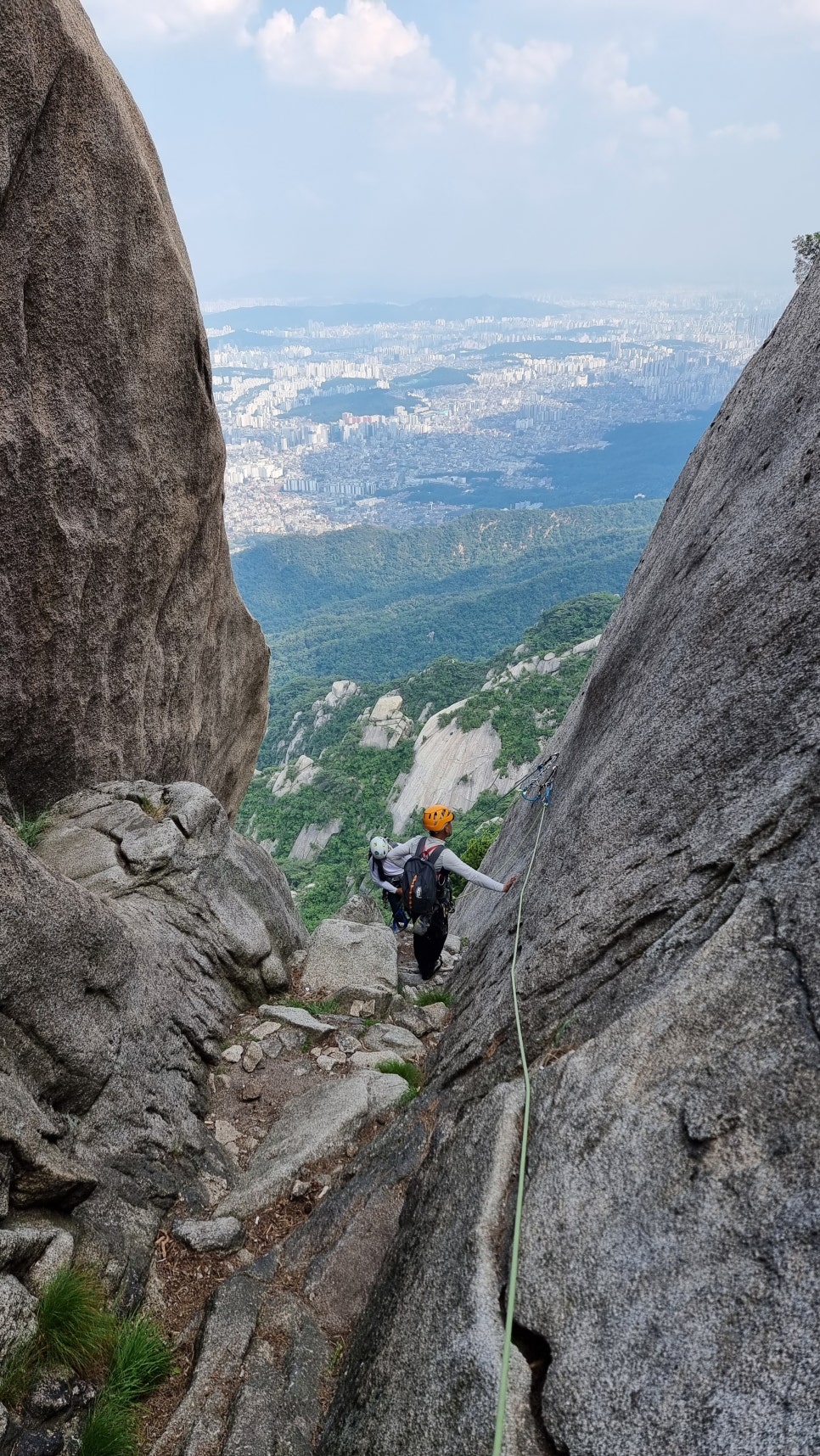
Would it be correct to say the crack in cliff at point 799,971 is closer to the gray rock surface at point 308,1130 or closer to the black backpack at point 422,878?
the gray rock surface at point 308,1130

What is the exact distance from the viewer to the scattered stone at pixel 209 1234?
20.1ft

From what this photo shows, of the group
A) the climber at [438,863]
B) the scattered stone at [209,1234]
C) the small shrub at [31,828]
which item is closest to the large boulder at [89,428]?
the small shrub at [31,828]

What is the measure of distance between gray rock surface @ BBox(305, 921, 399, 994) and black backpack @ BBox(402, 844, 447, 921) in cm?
206

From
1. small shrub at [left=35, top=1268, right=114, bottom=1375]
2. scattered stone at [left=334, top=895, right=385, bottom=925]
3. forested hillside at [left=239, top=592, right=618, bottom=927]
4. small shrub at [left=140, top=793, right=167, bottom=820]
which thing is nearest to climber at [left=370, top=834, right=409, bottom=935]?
small shrub at [left=140, top=793, right=167, bottom=820]

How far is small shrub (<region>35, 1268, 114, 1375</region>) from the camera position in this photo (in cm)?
466

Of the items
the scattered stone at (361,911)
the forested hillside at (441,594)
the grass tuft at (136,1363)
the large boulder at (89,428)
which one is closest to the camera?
the grass tuft at (136,1363)

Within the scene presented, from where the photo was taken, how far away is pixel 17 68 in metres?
7.24

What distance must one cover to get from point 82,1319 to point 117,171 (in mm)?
10067

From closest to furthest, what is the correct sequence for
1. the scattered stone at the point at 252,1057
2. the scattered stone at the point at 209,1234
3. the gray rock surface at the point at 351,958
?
the scattered stone at the point at 209,1234, the scattered stone at the point at 252,1057, the gray rock surface at the point at 351,958

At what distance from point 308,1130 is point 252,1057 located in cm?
163

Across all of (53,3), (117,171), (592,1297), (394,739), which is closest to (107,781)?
(117,171)

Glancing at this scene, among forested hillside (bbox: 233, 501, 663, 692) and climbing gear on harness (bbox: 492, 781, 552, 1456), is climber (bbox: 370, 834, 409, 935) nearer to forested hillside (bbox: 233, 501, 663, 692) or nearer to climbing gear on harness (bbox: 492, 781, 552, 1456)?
climbing gear on harness (bbox: 492, 781, 552, 1456)

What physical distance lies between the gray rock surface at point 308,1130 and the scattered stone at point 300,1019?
108 cm

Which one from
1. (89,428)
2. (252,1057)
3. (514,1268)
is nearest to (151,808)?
(252,1057)
